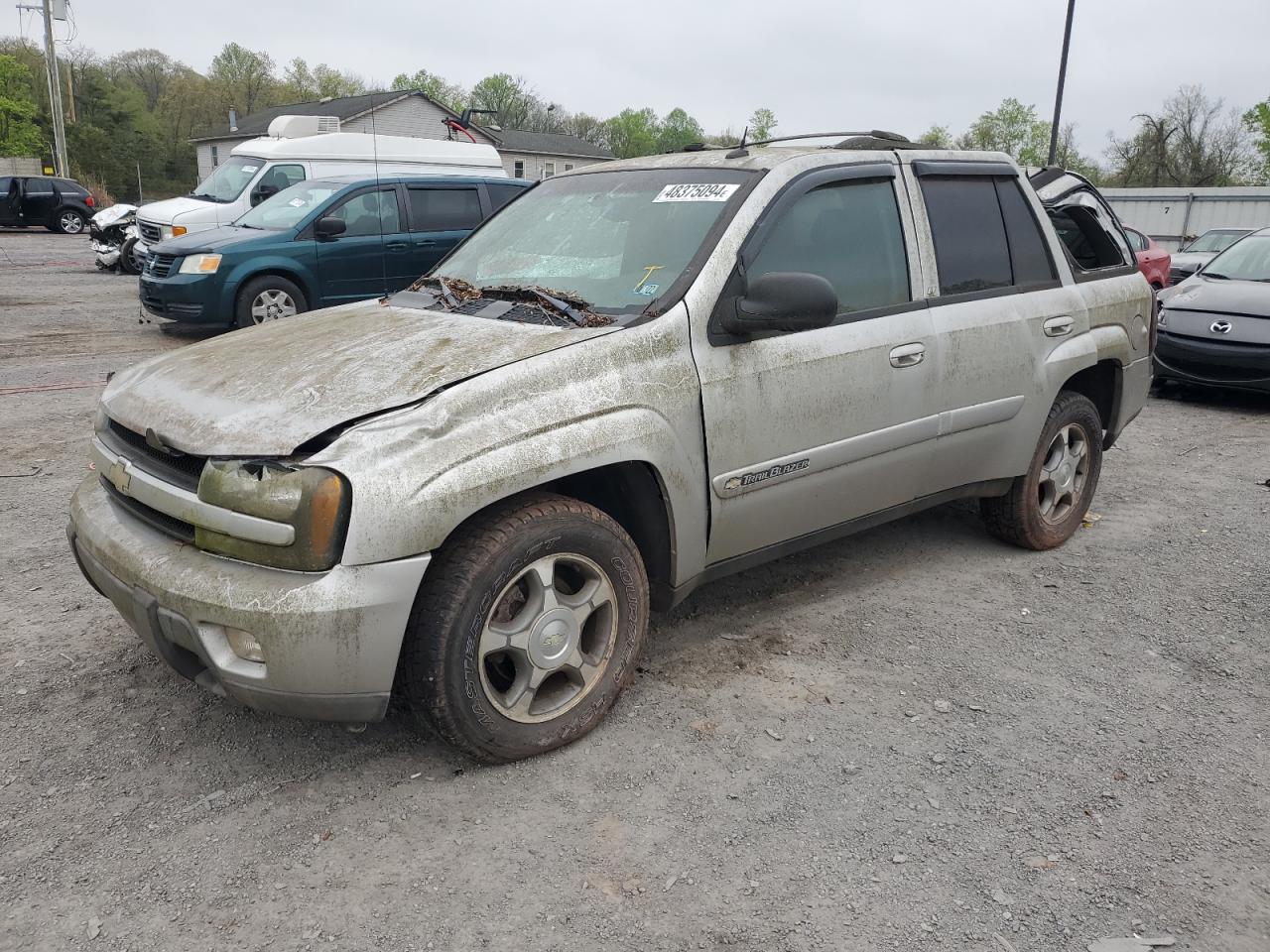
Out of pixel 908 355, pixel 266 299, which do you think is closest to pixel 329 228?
pixel 266 299

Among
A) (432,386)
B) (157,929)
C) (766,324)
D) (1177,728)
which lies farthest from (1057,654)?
(157,929)

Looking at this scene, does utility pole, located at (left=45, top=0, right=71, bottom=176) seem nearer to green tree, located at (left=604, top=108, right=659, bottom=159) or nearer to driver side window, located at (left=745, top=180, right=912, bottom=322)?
driver side window, located at (left=745, top=180, right=912, bottom=322)

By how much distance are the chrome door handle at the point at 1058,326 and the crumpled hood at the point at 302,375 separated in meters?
2.33

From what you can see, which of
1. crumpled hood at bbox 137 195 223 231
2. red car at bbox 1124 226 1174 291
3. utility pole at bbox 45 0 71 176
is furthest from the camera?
utility pole at bbox 45 0 71 176

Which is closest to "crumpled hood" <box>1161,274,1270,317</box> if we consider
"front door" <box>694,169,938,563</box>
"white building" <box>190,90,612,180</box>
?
"front door" <box>694,169,938,563</box>

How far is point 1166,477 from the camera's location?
640 centimetres

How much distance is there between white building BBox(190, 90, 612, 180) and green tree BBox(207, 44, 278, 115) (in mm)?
10703

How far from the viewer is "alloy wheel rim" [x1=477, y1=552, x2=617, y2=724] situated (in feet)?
9.63

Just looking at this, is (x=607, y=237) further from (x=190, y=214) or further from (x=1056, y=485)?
(x=190, y=214)

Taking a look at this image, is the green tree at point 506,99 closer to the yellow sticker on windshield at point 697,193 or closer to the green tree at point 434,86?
the green tree at point 434,86

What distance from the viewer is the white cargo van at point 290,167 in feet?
46.1

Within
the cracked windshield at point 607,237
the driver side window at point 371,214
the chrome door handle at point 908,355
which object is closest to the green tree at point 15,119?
the driver side window at point 371,214

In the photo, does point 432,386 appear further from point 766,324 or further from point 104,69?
point 104,69

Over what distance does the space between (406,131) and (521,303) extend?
47.0m
